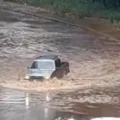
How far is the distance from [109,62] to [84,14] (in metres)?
23.6

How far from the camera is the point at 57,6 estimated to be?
6309 cm

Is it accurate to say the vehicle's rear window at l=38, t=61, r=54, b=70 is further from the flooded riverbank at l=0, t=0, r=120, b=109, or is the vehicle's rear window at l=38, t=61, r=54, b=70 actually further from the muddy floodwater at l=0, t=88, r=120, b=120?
the muddy floodwater at l=0, t=88, r=120, b=120

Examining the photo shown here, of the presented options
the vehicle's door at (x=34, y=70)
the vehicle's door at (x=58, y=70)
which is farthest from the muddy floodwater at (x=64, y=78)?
the vehicle's door at (x=34, y=70)

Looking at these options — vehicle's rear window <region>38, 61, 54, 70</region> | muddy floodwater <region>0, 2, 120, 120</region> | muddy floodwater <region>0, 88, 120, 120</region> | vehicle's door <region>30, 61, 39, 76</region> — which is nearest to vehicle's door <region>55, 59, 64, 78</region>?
vehicle's rear window <region>38, 61, 54, 70</region>

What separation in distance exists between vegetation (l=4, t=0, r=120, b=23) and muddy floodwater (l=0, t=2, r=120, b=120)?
235 inches

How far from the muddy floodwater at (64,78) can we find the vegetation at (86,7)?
19.6 ft

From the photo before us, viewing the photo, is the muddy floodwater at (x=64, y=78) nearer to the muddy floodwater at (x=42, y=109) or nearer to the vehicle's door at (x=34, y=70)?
the muddy floodwater at (x=42, y=109)

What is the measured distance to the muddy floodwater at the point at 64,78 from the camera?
22.5m

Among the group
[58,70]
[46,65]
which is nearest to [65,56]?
[46,65]

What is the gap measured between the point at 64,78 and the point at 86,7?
32735mm

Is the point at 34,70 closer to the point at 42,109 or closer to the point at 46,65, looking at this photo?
the point at 46,65

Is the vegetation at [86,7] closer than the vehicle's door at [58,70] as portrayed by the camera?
No

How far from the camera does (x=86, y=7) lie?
60.7 meters

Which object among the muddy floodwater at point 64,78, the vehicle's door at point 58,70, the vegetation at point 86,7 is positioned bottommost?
the muddy floodwater at point 64,78
